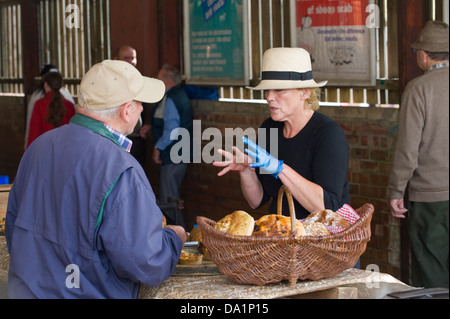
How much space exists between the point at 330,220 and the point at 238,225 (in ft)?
1.20

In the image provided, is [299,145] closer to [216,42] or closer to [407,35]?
[407,35]

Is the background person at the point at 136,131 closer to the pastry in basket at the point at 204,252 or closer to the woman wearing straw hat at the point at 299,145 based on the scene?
the woman wearing straw hat at the point at 299,145

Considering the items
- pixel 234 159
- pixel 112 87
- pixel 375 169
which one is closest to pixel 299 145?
pixel 234 159

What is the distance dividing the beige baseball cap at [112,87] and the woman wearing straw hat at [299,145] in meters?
0.60

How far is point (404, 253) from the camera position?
5.60m

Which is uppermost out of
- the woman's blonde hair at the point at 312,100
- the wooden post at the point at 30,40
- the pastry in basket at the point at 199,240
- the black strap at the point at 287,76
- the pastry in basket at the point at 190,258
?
the wooden post at the point at 30,40

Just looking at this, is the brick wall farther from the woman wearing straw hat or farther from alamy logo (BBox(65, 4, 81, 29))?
alamy logo (BBox(65, 4, 81, 29))

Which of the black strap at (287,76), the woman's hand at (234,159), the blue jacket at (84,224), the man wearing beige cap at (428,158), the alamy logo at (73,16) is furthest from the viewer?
the alamy logo at (73,16)

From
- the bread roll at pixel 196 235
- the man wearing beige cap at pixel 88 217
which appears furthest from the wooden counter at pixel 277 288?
the bread roll at pixel 196 235

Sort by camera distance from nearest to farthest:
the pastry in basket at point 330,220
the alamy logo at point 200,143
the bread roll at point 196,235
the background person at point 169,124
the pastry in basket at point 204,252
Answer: the pastry in basket at point 330,220 → the pastry in basket at point 204,252 → the bread roll at point 196,235 → the alamy logo at point 200,143 → the background person at point 169,124

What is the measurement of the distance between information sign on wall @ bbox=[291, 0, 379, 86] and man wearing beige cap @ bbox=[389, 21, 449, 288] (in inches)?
39.0

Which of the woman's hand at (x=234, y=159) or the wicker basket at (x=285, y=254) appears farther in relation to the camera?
the woman's hand at (x=234, y=159)

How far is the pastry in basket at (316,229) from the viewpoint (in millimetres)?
2885

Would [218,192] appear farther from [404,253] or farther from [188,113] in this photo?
[404,253]
